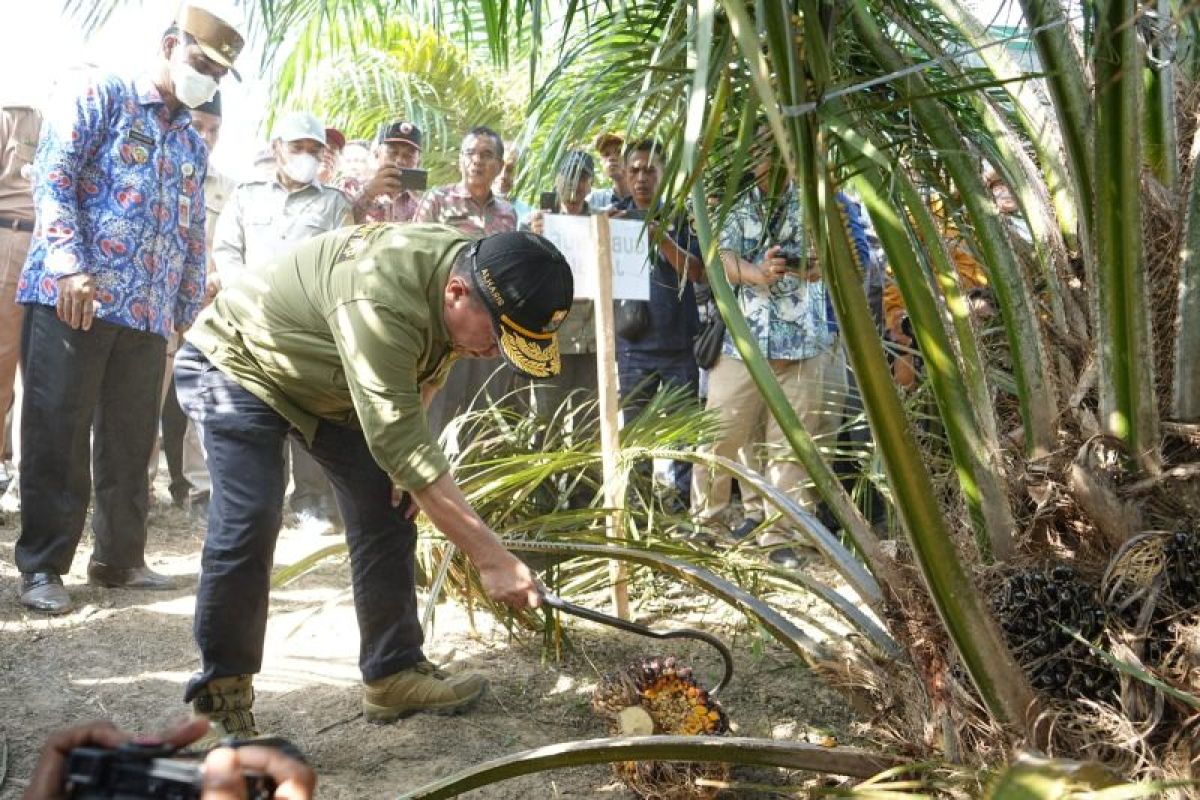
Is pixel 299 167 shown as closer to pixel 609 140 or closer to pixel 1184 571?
pixel 609 140

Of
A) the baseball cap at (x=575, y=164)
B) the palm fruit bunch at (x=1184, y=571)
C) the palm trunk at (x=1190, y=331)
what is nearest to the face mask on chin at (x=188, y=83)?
the baseball cap at (x=575, y=164)

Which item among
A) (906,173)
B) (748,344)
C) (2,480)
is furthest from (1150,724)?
(2,480)

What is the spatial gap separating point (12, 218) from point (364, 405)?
3.63 meters

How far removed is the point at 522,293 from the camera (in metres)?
2.59

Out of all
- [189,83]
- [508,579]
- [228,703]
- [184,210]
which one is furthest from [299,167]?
[508,579]

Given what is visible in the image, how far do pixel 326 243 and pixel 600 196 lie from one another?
2905 mm

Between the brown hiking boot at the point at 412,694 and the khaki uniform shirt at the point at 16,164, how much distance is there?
3.25 meters

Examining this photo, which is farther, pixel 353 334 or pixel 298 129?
pixel 298 129

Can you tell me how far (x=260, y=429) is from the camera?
3.06m

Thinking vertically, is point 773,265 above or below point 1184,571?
above

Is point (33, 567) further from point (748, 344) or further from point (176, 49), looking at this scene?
point (748, 344)

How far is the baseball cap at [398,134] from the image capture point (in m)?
5.72

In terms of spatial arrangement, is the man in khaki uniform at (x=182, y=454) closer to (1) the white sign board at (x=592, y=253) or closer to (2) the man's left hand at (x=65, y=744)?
(1) the white sign board at (x=592, y=253)

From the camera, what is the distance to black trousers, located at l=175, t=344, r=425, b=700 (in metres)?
3.00
